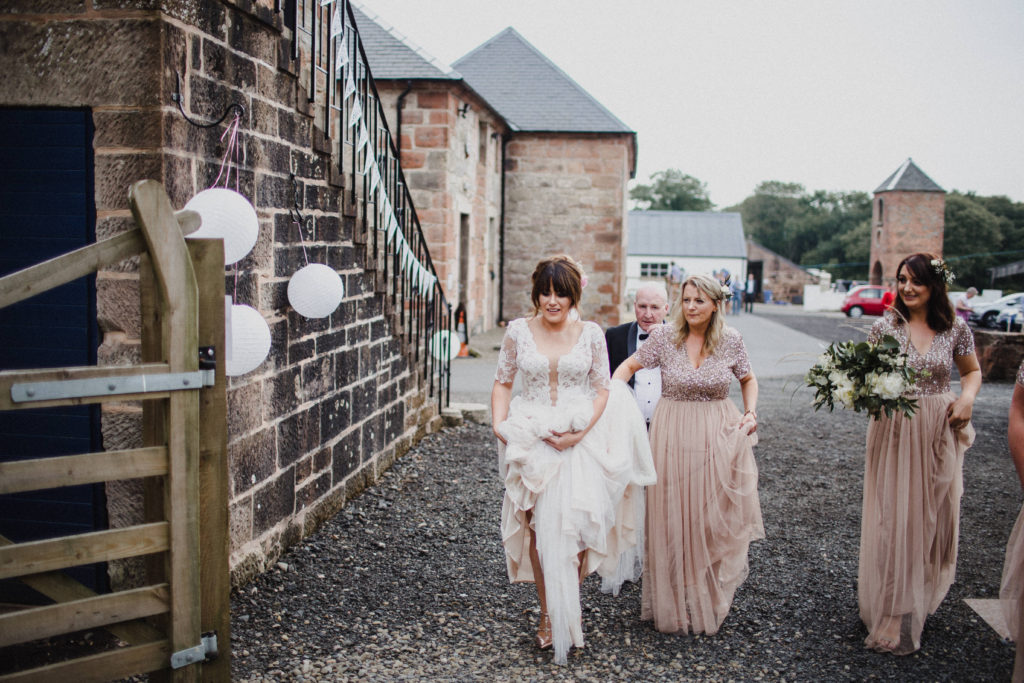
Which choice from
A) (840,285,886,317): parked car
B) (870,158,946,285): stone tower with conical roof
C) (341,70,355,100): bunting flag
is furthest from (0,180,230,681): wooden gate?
(870,158,946,285): stone tower with conical roof

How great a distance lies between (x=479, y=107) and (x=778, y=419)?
10908 millimetres

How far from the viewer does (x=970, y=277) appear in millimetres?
66000

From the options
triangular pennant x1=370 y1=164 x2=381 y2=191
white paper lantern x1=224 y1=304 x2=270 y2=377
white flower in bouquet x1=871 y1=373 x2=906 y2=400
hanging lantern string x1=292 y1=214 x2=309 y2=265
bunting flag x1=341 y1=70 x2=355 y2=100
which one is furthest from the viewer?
triangular pennant x1=370 y1=164 x2=381 y2=191

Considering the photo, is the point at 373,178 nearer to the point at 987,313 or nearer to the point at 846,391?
the point at 846,391

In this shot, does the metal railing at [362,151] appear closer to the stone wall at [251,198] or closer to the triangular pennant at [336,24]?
the triangular pennant at [336,24]

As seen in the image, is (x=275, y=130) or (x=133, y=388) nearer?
(x=133, y=388)

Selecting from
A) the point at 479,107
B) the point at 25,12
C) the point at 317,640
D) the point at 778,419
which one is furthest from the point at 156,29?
the point at 479,107

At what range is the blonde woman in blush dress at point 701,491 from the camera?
4.28 metres

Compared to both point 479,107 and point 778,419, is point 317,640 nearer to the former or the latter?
point 778,419

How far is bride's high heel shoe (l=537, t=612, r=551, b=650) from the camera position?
407 cm

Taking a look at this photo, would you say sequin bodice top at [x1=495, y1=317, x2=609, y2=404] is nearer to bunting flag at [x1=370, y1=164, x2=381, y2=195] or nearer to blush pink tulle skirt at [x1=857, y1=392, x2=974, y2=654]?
blush pink tulle skirt at [x1=857, y1=392, x2=974, y2=654]

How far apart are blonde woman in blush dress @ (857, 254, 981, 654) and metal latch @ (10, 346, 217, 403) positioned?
A: 3214 mm

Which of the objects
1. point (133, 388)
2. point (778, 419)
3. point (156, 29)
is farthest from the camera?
point (778, 419)

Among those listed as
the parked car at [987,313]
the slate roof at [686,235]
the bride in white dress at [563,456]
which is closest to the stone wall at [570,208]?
the parked car at [987,313]
